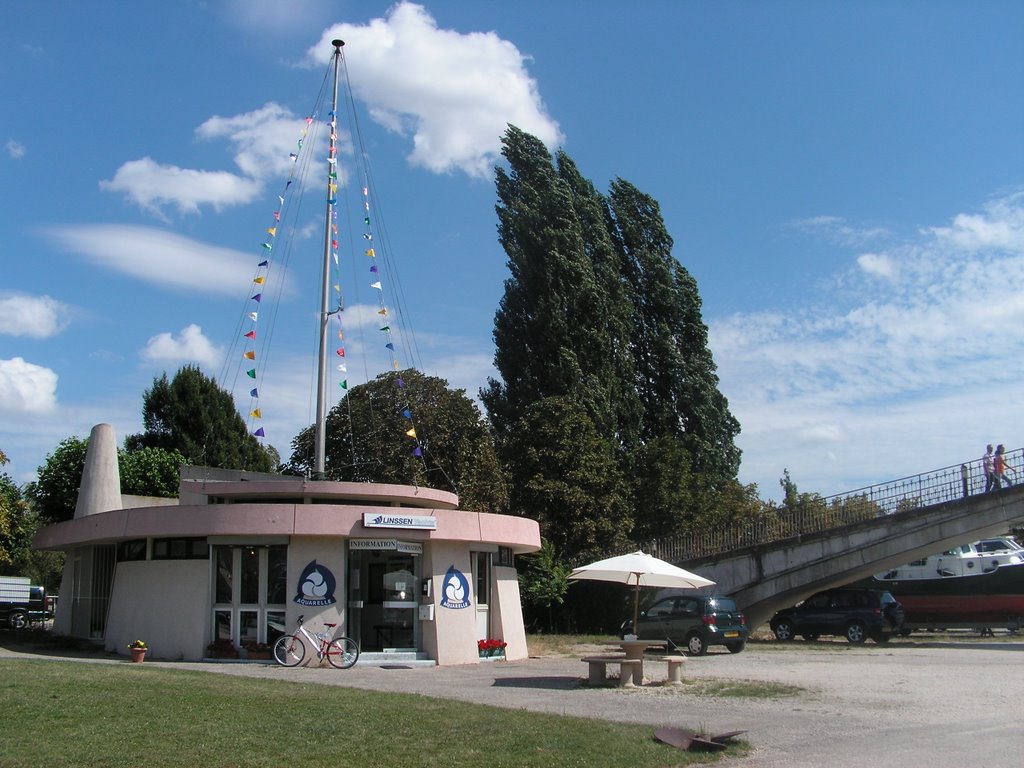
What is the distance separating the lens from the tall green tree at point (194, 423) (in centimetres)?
4541

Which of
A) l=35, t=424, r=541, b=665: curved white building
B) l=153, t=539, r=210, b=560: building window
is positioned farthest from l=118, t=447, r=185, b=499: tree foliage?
l=153, t=539, r=210, b=560: building window

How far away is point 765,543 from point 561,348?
1175 cm

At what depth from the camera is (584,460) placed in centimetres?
3459

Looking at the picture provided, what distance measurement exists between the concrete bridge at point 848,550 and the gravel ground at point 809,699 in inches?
273

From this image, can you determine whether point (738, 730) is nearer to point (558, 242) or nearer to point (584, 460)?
point (584, 460)

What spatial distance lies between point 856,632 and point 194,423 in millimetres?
30511

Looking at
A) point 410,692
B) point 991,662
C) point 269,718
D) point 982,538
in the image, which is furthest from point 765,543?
point 269,718

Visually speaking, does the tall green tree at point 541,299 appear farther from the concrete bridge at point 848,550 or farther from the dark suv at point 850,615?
the dark suv at point 850,615

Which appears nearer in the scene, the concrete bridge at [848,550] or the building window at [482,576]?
the building window at [482,576]

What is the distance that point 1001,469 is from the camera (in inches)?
1158

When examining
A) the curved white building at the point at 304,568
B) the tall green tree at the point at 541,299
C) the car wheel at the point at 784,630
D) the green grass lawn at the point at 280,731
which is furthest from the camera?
the tall green tree at the point at 541,299

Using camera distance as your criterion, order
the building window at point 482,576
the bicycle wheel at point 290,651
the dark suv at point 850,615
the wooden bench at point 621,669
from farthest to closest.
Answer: the dark suv at point 850,615 → the building window at point 482,576 → the bicycle wheel at point 290,651 → the wooden bench at point 621,669

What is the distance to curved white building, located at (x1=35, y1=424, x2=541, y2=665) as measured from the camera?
19219 millimetres

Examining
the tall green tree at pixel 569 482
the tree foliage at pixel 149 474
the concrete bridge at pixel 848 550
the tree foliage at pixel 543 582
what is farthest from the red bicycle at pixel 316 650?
the tree foliage at pixel 149 474
